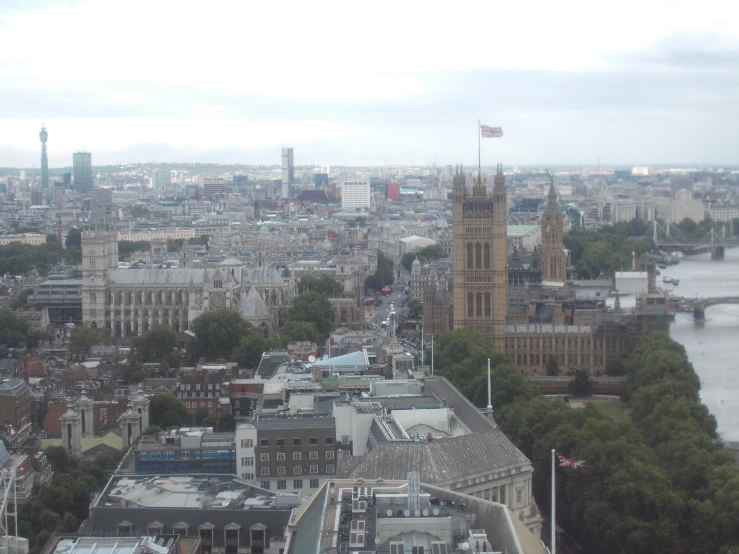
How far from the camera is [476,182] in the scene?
2717 inches

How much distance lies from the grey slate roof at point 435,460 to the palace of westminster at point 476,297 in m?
34.1

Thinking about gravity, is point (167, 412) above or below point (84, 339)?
above

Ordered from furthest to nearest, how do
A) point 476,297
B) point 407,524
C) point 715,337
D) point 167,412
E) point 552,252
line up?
point 552,252 → point 715,337 → point 476,297 → point 167,412 → point 407,524

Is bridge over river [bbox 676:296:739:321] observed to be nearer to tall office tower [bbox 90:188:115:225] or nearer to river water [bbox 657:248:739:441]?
river water [bbox 657:248:739:441]

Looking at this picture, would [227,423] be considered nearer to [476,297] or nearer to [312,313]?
[476,297]

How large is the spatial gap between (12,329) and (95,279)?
1161 centimetres

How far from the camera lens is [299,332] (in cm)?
7012

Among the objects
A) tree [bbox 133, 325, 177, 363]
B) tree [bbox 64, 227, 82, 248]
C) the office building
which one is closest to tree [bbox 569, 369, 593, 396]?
tree [bbox 133, 325, 177, 363]

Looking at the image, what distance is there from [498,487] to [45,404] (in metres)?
24.7

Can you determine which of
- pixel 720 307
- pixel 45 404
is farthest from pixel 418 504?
pixel 720 307

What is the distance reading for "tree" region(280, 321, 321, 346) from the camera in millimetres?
69137

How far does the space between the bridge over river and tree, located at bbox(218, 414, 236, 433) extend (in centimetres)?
4969

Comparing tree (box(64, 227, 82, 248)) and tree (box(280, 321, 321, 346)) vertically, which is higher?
tree (box(64, 227, 82, 248))

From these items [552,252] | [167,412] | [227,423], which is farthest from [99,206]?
[227,423]
